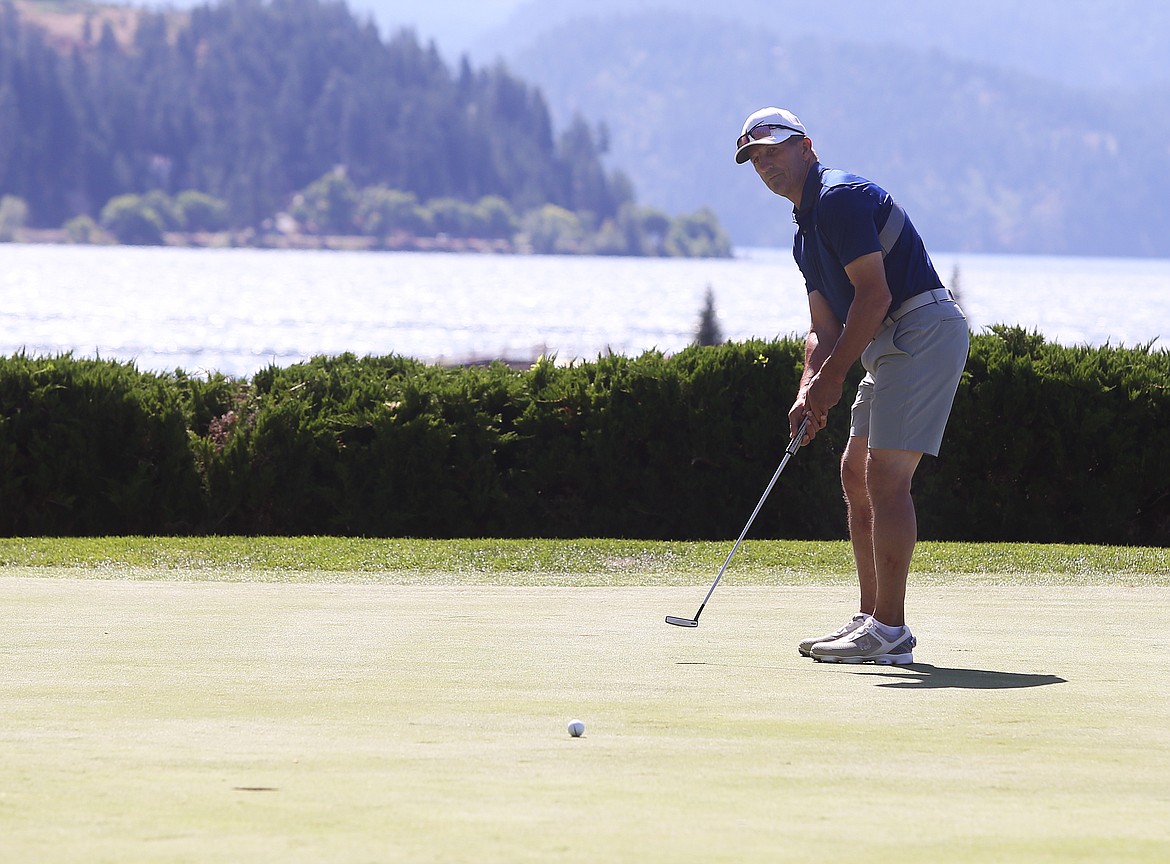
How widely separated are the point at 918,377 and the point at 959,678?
48.9 inches

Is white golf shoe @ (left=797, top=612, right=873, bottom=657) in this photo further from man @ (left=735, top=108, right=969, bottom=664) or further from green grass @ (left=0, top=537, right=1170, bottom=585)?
green grass @ (left=0, top=537, right=1170, bottom=585)

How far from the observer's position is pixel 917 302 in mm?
6176

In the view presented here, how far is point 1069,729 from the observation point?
4.49m

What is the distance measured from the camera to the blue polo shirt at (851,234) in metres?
6.03

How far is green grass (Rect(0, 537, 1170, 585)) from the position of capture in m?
9.20

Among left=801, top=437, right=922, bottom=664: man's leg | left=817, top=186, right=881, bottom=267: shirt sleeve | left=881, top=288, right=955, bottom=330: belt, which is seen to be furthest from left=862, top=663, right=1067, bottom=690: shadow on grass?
left=817, top=186, right=881, bottom=267: shirt sleeve

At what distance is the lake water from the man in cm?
5169

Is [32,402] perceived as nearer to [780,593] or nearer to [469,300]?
[780,593]

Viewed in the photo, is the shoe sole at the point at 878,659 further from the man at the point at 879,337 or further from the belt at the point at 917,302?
the belt at the point at 917,302

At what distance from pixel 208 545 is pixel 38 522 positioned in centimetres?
214

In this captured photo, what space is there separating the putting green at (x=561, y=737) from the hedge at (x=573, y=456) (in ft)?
14.9

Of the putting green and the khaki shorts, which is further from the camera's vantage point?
the khaki shorts

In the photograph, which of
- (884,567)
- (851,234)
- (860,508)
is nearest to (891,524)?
(884,567)

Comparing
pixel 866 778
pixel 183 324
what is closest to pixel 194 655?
pixel 866 778
